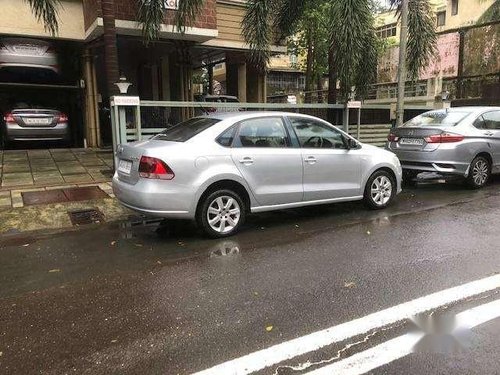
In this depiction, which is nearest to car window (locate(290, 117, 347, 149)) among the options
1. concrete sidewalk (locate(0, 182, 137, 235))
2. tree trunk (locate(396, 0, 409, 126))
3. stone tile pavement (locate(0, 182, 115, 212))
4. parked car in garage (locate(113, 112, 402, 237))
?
parked car in garage (locate(113, 112, 402, 237))

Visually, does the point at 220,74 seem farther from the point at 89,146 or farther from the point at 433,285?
the point at 433,285

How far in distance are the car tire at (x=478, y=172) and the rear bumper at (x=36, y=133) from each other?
10.4 meters

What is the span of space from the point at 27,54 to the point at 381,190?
10985 millimetres

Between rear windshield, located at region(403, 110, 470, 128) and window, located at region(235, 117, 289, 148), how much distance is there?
406 cm

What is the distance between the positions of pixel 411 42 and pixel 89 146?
9575mm

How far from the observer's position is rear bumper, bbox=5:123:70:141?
1266 centimetres

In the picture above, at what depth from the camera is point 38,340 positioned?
11.5ft

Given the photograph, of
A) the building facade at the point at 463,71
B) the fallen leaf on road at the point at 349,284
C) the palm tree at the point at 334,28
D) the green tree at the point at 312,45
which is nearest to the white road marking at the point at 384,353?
the fallen leaf on road at the point at 349,284

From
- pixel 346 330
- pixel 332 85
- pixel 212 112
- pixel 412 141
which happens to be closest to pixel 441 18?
pixel 332 85

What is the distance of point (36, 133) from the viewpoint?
511 inches

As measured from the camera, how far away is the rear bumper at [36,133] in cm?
1266

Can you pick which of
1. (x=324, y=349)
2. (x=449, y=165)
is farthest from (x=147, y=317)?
(x=449, y=165)

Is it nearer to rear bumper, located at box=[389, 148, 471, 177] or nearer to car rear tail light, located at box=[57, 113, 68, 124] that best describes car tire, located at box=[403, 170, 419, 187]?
rear bumper, located at box=[389, 148, 471, 177]

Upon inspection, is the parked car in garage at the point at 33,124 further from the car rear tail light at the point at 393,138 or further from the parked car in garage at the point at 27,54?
the car rear tail light at the point at 393,138
